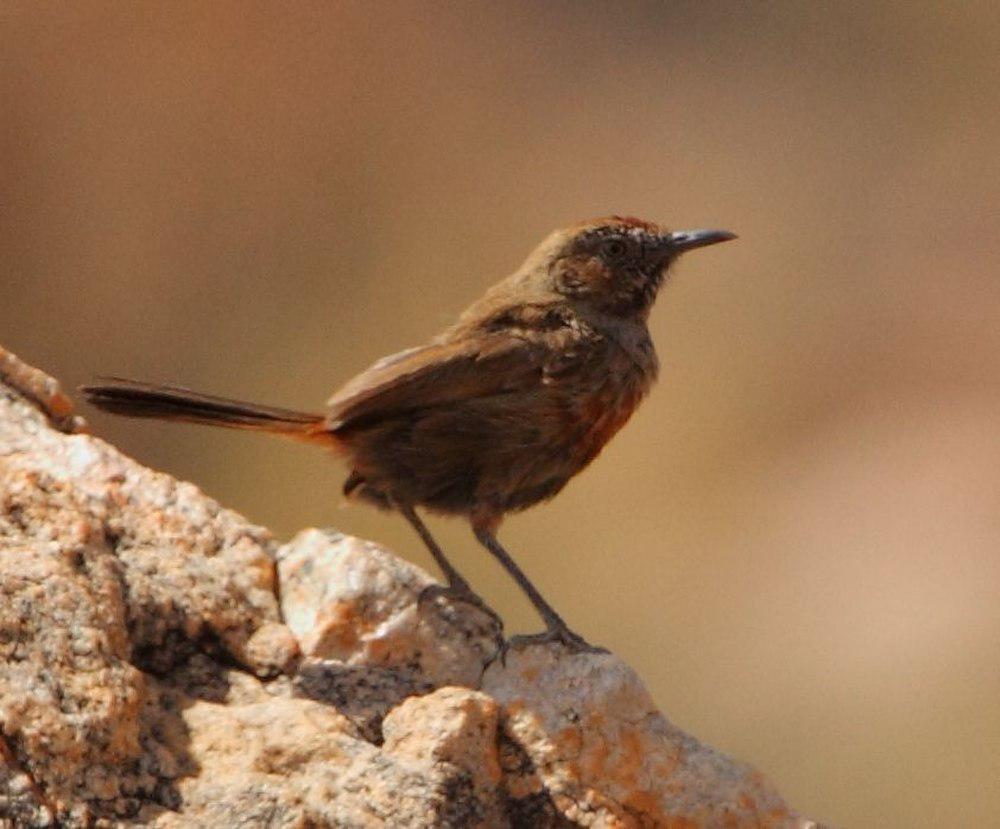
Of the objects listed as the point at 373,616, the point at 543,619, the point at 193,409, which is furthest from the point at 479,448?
the point at 373,616

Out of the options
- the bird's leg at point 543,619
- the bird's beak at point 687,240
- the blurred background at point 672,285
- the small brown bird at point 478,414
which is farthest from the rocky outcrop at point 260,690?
the blurred background at point 672,285

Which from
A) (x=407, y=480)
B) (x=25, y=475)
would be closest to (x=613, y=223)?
(x=407, y=480)

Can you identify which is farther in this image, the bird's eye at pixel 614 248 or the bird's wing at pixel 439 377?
the bird's eye at pixel 614 248

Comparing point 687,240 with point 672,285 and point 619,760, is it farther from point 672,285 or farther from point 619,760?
point 672,285

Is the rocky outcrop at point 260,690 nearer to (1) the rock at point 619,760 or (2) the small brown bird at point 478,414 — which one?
(1) the rock at point 619,760

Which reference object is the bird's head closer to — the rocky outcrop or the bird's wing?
the bird's wing

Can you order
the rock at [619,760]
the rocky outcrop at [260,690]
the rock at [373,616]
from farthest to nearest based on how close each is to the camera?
the rock at [373,616]
the rock at [619,760]
the rocky outcrop at [260,690]

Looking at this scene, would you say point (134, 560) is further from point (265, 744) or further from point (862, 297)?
point (862, 297)
